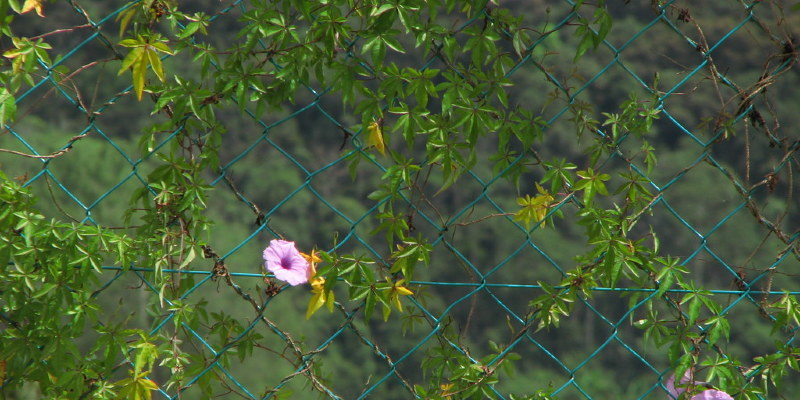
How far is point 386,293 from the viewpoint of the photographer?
1240mm

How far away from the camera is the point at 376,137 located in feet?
4.15

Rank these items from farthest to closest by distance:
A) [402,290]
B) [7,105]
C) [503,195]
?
[503,195] → [402,290] → [7,105]

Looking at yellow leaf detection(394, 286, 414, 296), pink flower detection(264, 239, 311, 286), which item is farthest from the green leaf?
yellow leaf detection(394, 286, 414, 296)

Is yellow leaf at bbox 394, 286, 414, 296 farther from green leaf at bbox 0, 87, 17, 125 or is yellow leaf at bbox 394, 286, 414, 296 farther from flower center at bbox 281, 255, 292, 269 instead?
green leaf at bbox 0, 87, 17, 125

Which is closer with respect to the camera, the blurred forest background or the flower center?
the flower center

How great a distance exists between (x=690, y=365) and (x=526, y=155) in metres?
0.41

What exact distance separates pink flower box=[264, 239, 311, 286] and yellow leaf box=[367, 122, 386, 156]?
193 mm

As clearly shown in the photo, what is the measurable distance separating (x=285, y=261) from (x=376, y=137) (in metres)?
0.23

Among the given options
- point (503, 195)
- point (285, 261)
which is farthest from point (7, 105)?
point (503, 195)

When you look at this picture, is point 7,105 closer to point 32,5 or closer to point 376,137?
point 32,5

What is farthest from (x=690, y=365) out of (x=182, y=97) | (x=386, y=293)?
(x=182, y=97)

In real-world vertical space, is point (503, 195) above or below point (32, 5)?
below

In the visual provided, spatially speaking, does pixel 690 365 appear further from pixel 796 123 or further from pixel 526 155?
pixel 796 123

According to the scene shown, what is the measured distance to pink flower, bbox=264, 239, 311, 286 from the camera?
125 centimetres
